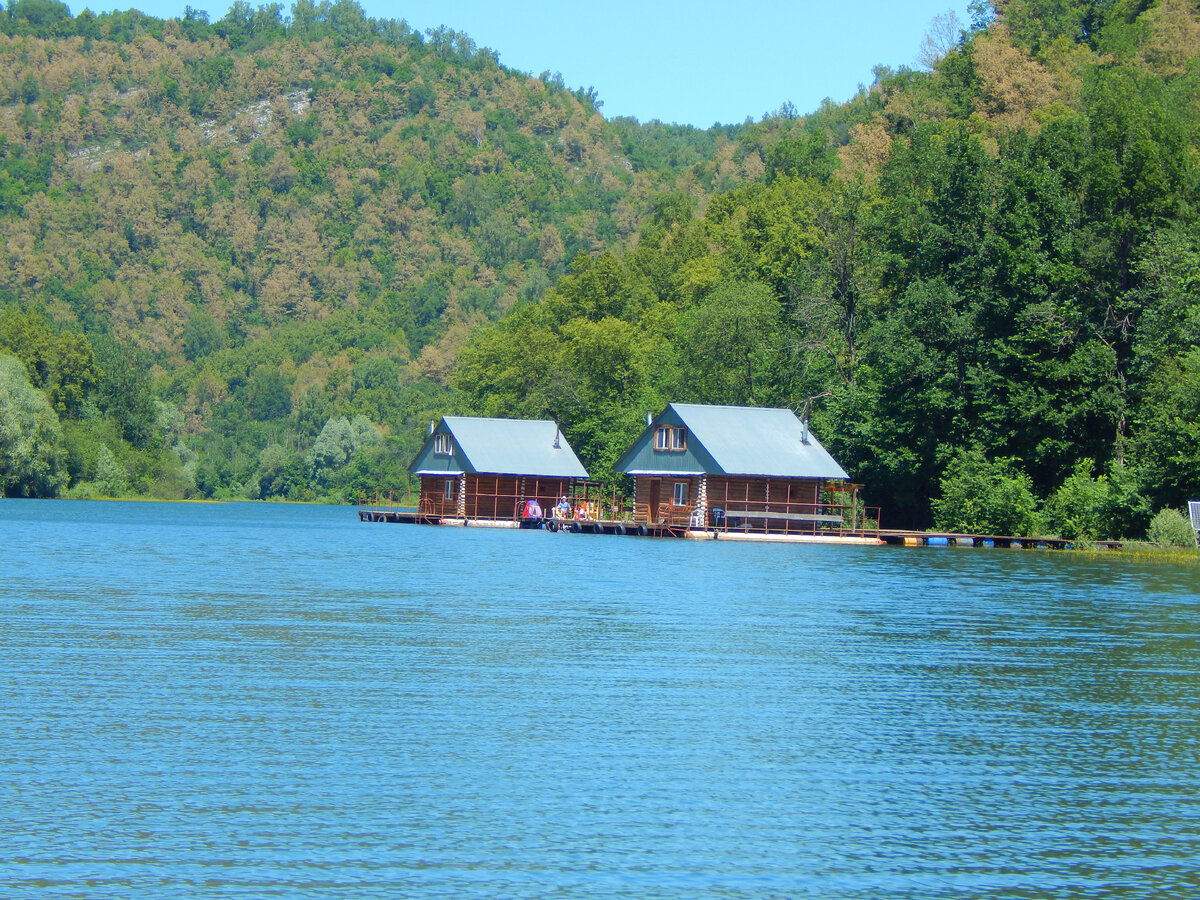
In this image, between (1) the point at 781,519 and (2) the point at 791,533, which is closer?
(2) the point at 791,533

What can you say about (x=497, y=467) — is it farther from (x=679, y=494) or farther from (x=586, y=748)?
(x=586, y=748)

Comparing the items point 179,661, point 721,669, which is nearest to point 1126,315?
point 721,669

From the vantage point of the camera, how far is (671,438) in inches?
3105

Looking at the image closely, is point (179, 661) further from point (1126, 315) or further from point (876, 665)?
point (1126, 315)

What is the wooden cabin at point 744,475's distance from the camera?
75250mm

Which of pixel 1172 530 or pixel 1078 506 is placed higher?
pixel 1078 506

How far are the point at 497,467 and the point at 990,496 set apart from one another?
32447 mm

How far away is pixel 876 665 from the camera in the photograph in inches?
966

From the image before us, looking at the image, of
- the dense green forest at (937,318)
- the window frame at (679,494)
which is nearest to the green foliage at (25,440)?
the dense green forest at (937,318)

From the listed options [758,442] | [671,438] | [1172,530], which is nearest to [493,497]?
[671,438]

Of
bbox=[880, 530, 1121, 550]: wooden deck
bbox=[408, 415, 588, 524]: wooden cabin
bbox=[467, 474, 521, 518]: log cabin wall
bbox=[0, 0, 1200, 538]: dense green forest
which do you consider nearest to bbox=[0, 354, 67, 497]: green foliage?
bbox=[0, 0, 1200, 538]: dense green forest

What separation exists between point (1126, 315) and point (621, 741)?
2206 inches

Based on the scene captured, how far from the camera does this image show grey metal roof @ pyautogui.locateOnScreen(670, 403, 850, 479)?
246 ft

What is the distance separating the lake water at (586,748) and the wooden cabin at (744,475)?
39.9m
